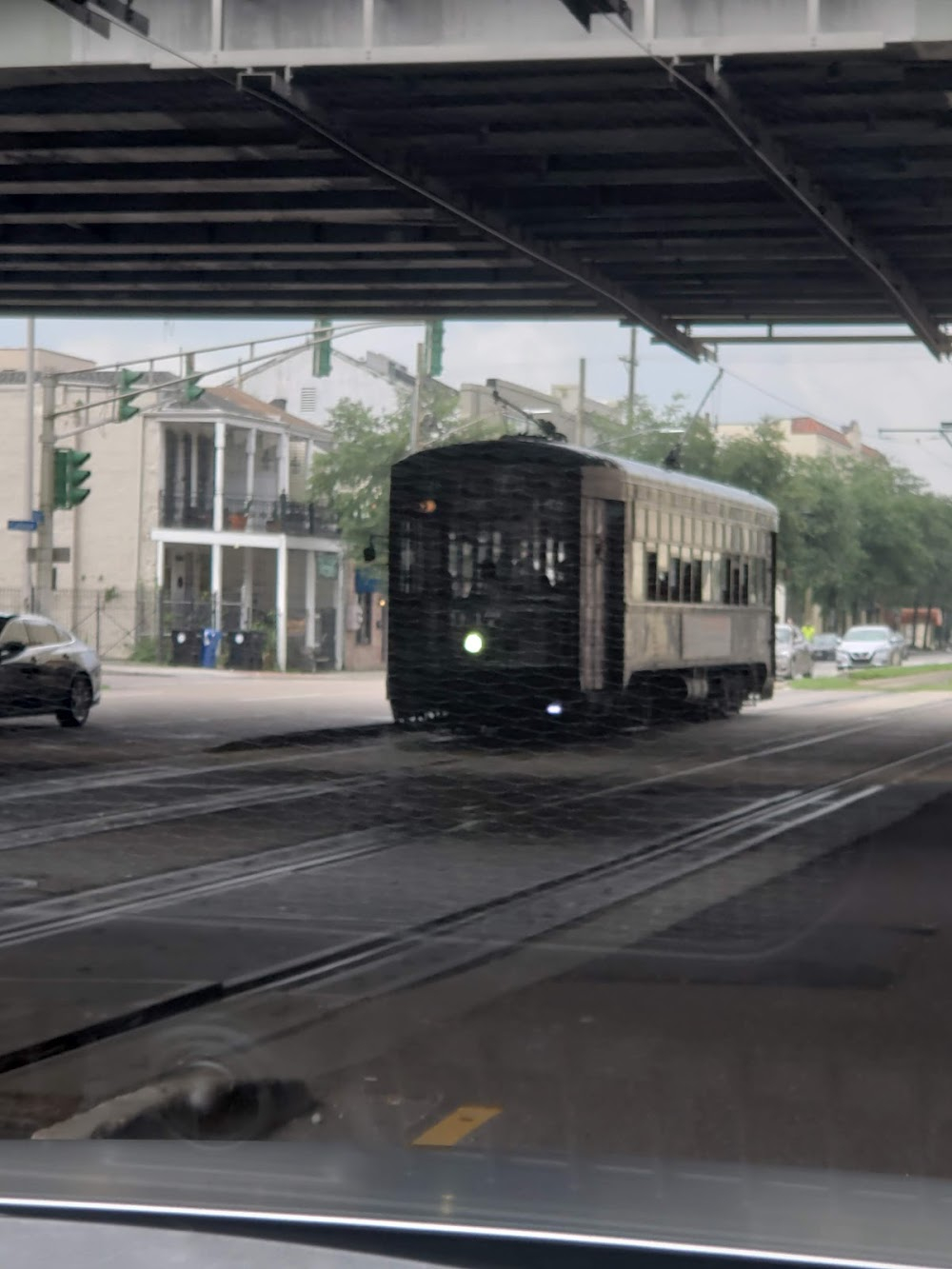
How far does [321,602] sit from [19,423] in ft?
26.8

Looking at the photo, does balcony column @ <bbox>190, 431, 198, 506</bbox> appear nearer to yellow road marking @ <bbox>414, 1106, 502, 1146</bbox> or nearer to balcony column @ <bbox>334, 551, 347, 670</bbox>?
balcony column @ <bbox>334, 551, 347, 670</bbox>

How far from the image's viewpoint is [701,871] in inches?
401

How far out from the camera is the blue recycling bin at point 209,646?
3456 centimetres

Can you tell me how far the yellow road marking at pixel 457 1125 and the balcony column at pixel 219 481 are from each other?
2905 centimetres

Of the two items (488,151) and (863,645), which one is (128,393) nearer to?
(488,151)

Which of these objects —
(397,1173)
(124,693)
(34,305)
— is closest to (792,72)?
(397,1173)

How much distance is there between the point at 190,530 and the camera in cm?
3541

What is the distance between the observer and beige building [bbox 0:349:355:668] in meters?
34.1

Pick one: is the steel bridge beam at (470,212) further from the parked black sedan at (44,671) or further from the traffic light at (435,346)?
the parked black sedan at (44,671)

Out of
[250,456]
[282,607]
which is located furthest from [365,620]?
[250,456]

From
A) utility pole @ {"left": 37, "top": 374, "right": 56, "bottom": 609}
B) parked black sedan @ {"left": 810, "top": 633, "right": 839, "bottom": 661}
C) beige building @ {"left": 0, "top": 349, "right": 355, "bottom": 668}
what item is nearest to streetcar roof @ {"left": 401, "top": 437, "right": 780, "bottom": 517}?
utility pole @ {"left": 37, "top": 374, "right": 56, "bottom": 609}

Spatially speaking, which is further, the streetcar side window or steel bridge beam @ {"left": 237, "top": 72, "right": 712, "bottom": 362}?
the streetcar side window

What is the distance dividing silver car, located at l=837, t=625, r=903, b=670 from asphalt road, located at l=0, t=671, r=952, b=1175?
3192cm

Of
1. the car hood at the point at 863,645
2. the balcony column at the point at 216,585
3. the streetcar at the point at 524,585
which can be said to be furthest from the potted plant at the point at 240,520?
the car hood at the point at 863,645
